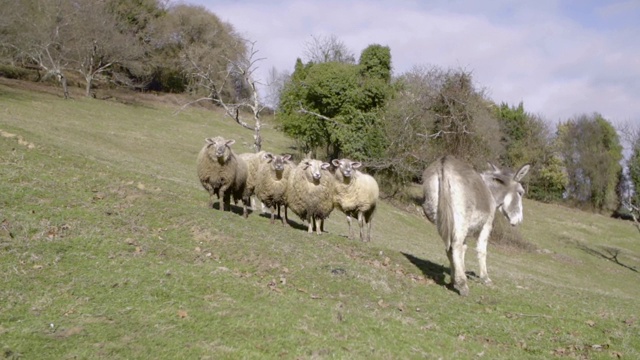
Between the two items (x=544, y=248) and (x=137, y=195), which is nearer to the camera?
(x=137, y=195)

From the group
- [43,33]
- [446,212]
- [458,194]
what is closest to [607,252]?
[458,194]

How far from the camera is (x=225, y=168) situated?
1872 centimetres

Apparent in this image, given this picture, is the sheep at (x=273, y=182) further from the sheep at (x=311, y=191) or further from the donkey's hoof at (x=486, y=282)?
the donkey's hoof at (x=486, y=282)

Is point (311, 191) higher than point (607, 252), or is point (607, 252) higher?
point (311, 191)

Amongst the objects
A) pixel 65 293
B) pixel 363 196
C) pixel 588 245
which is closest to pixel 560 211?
pixel 588 245

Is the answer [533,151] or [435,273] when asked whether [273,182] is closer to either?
[435,273]

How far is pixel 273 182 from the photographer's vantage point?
63.7ft

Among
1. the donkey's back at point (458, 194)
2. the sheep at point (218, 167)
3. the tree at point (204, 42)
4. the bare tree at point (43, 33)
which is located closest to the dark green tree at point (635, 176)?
the tree at point (204, 42)

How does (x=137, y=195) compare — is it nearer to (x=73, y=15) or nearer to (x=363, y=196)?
(x=363, y=196)

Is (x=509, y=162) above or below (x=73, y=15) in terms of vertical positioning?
below

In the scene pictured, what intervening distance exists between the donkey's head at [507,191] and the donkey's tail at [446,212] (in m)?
2.77

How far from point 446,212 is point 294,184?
762cm

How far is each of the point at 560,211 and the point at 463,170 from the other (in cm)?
6213

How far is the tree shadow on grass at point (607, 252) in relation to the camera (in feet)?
148
